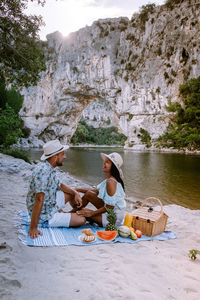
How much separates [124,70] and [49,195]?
Answer: 34479mm

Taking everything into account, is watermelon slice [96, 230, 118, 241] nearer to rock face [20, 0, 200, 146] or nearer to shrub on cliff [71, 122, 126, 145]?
rock face [20, 0, 200, 146]

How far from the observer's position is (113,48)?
1369 inches

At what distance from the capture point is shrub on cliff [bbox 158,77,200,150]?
27094 mm

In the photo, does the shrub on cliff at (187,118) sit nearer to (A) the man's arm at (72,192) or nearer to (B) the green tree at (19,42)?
(B) the green tree at (19,42)

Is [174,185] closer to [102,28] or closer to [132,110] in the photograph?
[132,110]

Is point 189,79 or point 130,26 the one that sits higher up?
point 130,26

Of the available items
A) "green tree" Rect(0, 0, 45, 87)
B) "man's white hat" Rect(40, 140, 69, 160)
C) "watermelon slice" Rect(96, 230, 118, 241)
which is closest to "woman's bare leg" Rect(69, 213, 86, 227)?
"watermelon slice" Rect(96, 230, 118, 241)

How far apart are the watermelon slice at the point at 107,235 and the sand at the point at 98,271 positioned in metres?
0.12

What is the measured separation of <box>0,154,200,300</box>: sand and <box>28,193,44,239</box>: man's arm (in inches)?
7.9

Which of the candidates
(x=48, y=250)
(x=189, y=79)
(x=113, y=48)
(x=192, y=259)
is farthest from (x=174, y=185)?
(x=113, y=48)

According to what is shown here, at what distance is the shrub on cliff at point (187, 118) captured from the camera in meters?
27.1

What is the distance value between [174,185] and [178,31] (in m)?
27.1

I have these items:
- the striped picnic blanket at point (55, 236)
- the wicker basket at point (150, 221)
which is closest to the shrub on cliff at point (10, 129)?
the striped picnic blanket at point (55, 236)

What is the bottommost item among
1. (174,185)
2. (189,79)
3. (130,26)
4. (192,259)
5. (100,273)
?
(174,185)
